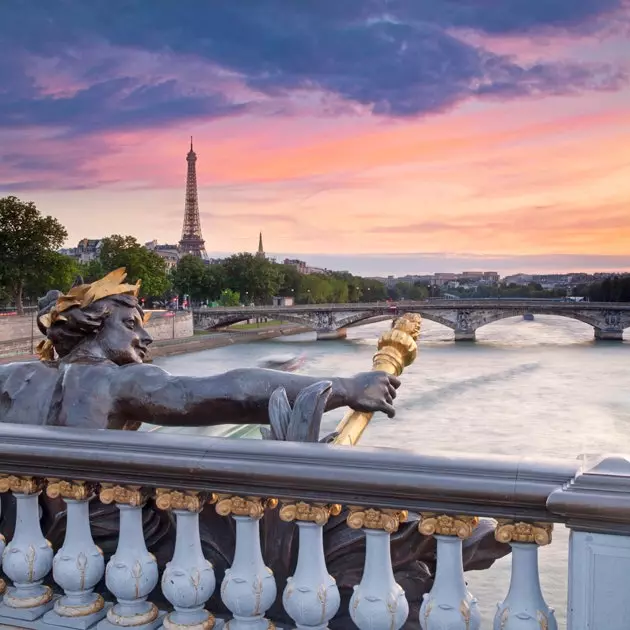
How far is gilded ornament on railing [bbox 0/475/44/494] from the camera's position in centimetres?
189

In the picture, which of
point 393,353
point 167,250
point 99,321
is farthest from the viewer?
point 167,250

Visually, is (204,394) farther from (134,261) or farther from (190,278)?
(190,278)

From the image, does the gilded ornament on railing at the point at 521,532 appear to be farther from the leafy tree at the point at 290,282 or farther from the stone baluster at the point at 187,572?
the leafy tree at the point at 290,282

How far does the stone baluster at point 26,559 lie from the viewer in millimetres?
1890

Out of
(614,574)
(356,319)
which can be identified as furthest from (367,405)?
(356,319)

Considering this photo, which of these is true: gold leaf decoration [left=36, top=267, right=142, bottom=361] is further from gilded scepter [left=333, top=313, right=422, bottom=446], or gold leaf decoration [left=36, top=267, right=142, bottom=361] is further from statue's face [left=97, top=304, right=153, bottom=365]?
gilded scepter [left=333, top=313, right=422, bottom=446]

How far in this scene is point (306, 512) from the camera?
1.65 meters

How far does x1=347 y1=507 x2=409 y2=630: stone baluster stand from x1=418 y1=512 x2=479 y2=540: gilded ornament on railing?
7 cm

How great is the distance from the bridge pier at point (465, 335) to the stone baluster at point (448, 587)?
5241 cm

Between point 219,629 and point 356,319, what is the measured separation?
54933 mm

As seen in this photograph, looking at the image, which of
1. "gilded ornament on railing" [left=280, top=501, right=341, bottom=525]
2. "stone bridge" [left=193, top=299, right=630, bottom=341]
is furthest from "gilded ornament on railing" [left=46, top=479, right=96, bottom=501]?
"stone bridge" [left=193, top=299, right=630, bottom=341]

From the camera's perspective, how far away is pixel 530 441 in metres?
19.3

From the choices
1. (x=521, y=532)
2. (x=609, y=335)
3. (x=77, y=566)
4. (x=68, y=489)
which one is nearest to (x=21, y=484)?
(x=68, y=489)

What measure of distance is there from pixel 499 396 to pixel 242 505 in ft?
88.1
